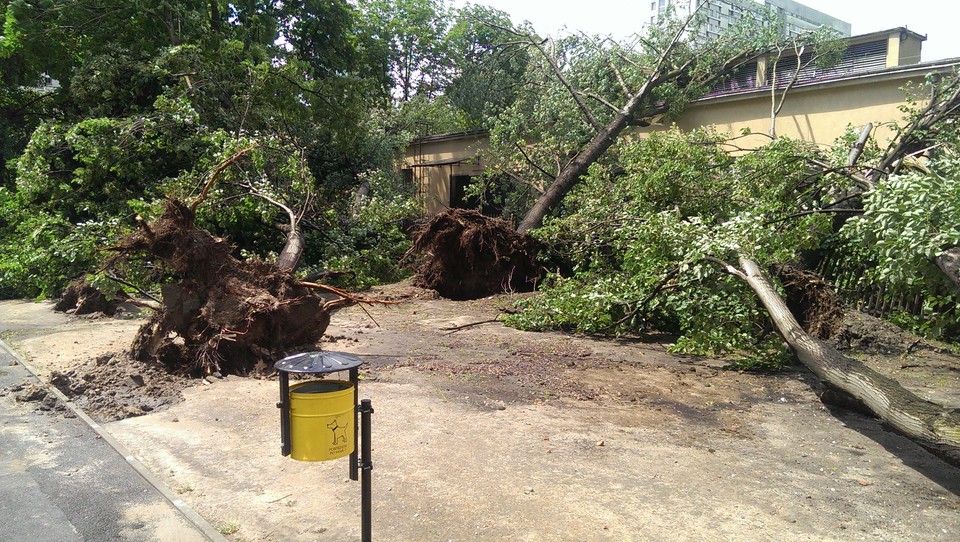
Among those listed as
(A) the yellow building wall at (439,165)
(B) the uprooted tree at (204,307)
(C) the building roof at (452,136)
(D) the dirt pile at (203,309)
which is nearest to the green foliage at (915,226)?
(B) the uprooted tree at (204,307)

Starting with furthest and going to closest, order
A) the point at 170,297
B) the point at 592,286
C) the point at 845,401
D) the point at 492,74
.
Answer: the point at 492,74 → the point at 592,286 → the point at 170,297 → the point at 845,401

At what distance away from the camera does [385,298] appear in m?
11.5

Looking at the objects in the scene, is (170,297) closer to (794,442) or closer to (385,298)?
(385,298)

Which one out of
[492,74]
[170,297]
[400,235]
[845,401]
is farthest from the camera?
[492,74]

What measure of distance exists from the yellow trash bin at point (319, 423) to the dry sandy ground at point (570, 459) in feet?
1.91

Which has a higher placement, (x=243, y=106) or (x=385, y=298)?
(x=243, y=106)

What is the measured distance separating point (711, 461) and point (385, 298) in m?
7.60

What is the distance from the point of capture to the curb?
3615 millimetres

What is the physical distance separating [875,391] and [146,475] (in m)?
4.93

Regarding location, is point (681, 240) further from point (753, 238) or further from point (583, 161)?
point (583, 161)

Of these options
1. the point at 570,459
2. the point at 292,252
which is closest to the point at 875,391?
the point at 570,459

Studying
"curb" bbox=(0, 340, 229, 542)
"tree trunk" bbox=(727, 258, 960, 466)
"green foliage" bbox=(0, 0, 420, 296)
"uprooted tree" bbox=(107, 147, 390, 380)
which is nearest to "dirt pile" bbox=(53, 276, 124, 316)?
"green foliage" bbox=(0, 0, 420, 296)

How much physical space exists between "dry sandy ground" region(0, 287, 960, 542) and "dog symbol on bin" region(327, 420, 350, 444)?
61 cm

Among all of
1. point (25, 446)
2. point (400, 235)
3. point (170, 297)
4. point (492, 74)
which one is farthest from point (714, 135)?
point (492, 74)
